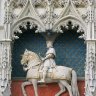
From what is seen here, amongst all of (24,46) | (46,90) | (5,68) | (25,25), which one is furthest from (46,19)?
(46,90)

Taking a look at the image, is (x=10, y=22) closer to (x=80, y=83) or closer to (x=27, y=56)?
(x=27, y=56)

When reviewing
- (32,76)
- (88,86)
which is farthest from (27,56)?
(88,86)

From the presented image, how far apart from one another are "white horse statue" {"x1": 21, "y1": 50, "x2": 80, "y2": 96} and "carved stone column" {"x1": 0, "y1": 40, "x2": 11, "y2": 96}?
334mm

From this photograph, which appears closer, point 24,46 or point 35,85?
point 35,85

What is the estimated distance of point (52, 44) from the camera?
41.2 feet

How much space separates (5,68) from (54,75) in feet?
3.06

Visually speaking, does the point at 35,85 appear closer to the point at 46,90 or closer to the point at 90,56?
the point at 46,90

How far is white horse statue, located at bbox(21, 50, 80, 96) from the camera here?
1206cm

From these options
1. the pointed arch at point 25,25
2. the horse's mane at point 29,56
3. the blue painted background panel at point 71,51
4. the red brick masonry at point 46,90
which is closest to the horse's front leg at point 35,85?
the red brick masonry at point 46,90

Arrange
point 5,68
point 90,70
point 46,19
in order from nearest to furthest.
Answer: point 90,70
point 5,68
point 46,19

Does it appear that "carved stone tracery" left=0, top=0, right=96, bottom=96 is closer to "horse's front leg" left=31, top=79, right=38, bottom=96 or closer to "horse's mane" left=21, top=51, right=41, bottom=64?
"horse's mane" left=21, top=51, right=41, bottom=64

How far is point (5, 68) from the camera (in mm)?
12156

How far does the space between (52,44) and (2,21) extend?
3.50 feet

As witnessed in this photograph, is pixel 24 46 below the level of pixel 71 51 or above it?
above
